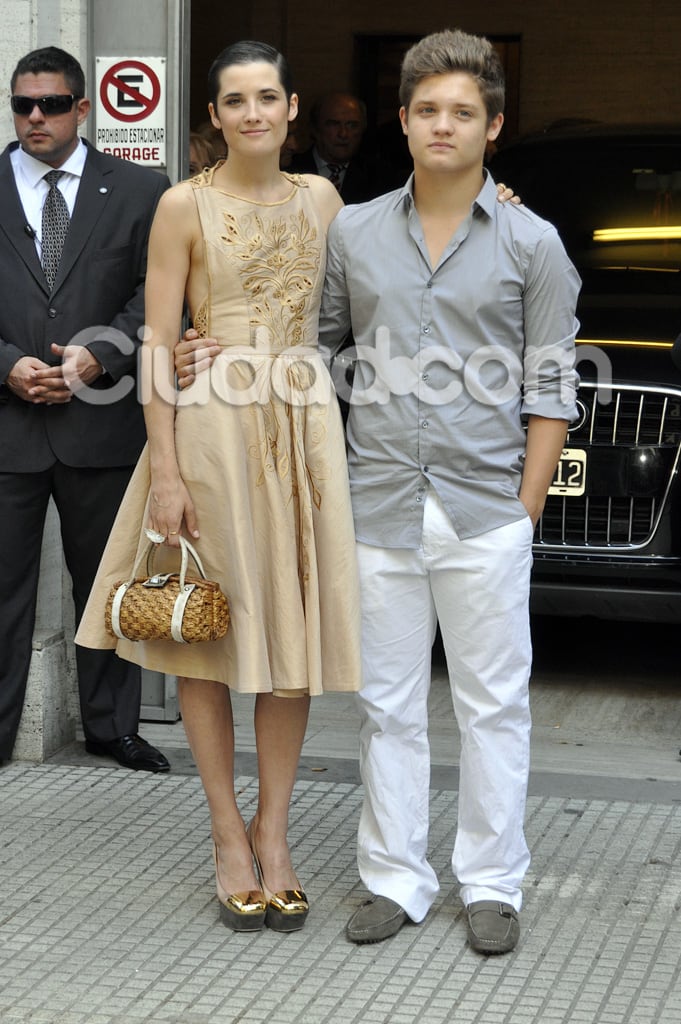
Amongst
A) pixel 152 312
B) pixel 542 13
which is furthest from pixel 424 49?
pixel 542 13

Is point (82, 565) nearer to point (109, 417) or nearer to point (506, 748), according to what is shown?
point (109, 417)

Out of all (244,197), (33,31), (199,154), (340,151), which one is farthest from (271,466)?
(340,151)

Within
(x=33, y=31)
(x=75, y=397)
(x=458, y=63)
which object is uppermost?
(x=33, y=31)

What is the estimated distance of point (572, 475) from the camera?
597cm

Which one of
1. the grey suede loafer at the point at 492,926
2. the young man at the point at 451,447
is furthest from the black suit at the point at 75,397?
the grey suede loafer at the point at 492,926

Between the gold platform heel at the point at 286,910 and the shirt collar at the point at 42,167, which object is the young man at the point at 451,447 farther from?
the shirt collar at the point at 42,167

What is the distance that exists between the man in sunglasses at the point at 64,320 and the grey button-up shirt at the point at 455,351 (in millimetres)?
1339

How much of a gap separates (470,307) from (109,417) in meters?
1.67

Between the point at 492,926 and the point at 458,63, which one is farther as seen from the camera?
the point at 492,926

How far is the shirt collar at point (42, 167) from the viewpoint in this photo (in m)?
4.97

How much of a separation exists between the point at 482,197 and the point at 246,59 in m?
0.63

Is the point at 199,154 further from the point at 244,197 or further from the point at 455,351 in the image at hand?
the point at 455,351

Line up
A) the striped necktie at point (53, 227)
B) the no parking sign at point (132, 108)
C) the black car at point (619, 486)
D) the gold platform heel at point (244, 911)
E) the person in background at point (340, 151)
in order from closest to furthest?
1. the gold platform heel at point (244, 911)
2. the striped necktie at point (53, 227)
3. the no parking sign at point (132, 108)
4. the black car at point (619, 486)
5. the person in background at point (340, 151)

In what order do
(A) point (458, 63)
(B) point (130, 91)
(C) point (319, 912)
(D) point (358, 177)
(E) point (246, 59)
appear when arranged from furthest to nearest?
(D) point (358, 177) → (B) point (130, 91) → (C) point (319, 912) → (E) point (246, 59) → (A) point (458, 63)
